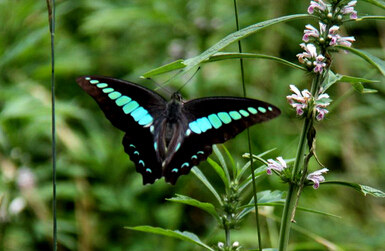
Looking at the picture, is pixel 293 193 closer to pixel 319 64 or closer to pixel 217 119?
pixel 319 64

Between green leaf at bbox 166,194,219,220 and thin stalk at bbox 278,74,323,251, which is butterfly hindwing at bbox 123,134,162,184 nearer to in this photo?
green leaf at bbox 166,194,219,220

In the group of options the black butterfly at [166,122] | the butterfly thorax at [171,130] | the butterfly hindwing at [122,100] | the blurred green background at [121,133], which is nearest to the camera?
the black butterfly at [166,122]

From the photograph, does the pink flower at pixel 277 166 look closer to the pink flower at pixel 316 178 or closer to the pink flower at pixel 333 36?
the pink flower at pixel 316 178

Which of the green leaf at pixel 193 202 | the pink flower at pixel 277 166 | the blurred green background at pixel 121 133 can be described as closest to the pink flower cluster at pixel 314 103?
the pink flower at pixel 277 166

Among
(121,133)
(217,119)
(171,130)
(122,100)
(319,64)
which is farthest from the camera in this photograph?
(121,133)

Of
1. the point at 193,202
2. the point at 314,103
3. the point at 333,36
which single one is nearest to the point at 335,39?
the point at 333,36

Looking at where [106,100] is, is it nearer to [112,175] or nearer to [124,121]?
[124,121]
